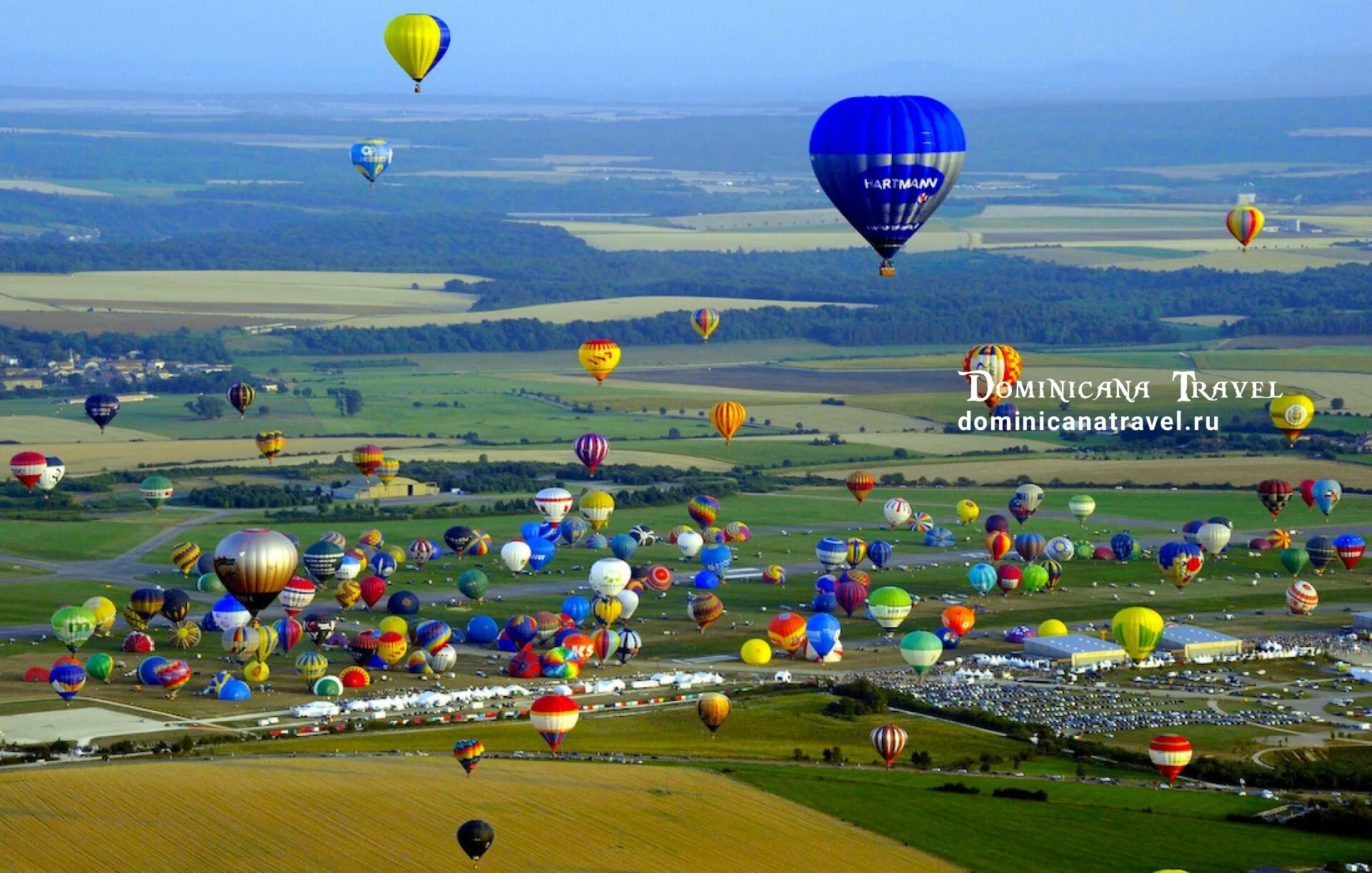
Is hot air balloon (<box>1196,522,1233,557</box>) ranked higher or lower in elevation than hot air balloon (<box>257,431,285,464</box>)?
lower

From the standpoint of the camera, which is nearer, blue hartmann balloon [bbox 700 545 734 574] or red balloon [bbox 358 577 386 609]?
red balloon [bbox 358 577 386 609]

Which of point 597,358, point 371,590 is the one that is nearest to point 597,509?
point 371,590

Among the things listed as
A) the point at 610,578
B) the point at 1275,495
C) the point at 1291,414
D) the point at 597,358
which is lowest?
the point at 610,578

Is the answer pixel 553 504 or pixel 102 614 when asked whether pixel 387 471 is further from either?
pixel 102 614

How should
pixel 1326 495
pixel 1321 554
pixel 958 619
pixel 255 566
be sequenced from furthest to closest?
pixel 1326 495
pixel 1321 554
pixel 958 619
pixel 255 566

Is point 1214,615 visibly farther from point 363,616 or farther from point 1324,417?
point 1324,417

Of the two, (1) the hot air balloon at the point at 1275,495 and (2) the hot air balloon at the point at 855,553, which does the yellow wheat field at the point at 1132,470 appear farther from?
(2) the hot air balloon at the point at 855,553

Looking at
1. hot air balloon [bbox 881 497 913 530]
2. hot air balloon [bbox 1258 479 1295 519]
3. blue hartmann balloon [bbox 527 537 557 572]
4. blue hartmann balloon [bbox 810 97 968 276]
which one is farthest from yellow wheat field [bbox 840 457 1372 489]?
blue hartmann balloon [bbox 810 97 968 276]

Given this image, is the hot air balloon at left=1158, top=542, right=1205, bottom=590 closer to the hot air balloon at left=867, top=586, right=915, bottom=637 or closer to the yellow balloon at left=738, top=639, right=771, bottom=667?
the hot air balloon at left=867, top=586, right=915, bottom=637
